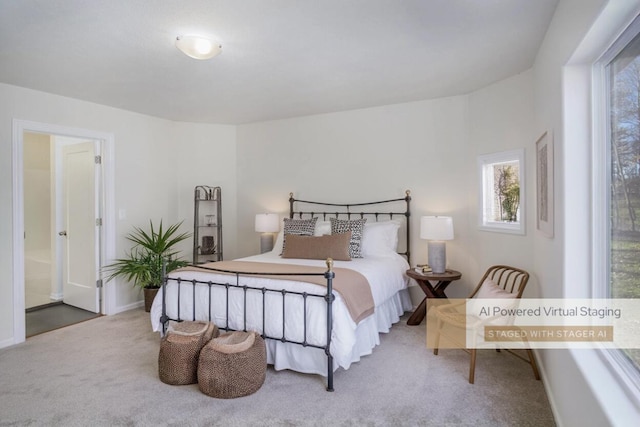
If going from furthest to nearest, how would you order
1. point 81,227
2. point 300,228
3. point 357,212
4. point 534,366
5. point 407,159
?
1. point 357,212
2. point 81,227
3. point 407,159
4. point 300,228
5. point 534,366

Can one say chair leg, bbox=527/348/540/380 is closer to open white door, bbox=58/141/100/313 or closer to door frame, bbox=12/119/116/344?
door frame, bbox=12/119/116/344

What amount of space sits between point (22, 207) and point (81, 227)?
3.27ft

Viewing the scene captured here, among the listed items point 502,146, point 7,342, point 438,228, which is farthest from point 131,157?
point 502,146

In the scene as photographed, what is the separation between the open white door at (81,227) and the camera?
14.3 ft

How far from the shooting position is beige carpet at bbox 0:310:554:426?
2.15 meters

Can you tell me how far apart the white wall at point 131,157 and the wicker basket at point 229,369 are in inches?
91.6

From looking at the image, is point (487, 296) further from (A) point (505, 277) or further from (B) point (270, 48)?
(B) point (270, 48)

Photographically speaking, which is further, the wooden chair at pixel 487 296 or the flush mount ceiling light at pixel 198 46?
the wooden chair at pixel 487 296

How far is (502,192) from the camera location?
3.67 metres

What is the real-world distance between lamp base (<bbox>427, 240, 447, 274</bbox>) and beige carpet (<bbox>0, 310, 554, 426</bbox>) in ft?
2.82

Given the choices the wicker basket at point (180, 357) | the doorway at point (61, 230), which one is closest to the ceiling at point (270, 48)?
the doorway at point (61, 230)

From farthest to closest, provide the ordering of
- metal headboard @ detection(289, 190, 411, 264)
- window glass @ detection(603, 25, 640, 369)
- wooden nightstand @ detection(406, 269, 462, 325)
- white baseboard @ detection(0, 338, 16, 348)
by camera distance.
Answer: metal headboard @ detection(289, 190, 411, 264)
wooden nightstand @ detection(406, 269, 462, 325)
white baseboard @ detection(0, 338, 16, 348)
window glass @ detection(603, 25, 640, 369)

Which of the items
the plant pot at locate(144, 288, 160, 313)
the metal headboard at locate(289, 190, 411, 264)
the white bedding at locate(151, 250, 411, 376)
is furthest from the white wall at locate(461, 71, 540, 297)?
the plant pot at locate(144, 288, 160, 313)

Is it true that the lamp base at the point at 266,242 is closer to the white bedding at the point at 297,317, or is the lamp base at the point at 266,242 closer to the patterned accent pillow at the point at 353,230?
the patterned accent pillow at the point at 353,230
